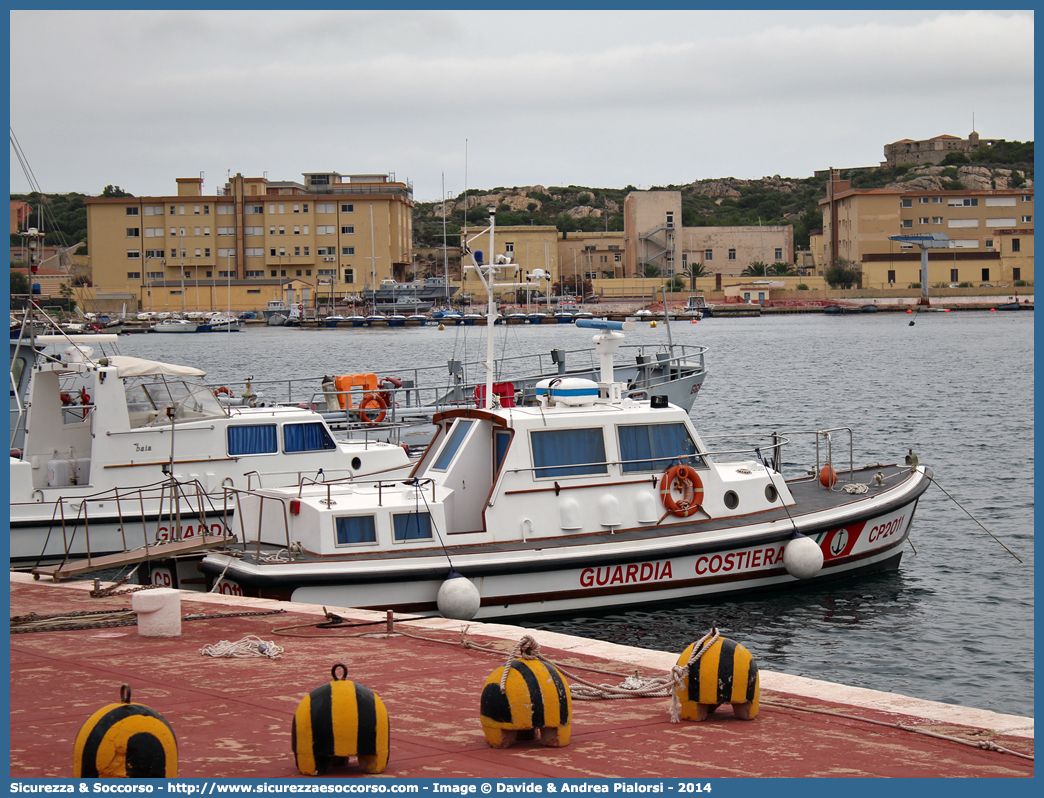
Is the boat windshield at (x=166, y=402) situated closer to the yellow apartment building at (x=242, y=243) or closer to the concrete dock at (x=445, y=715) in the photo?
the concrete dock at (x=445, y=715)

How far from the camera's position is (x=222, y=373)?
65.6m

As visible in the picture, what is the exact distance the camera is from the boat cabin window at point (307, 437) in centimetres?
1942

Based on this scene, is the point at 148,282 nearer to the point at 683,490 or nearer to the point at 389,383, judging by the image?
the point at 389,383

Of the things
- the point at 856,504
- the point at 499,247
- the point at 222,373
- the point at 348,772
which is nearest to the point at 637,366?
the point at 856,504

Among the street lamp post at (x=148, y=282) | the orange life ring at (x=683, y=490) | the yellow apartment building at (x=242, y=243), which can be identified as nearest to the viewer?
the orange life ring at (x=683, y=490)

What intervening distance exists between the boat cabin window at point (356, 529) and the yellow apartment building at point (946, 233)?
136036mm

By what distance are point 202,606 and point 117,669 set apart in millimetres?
2688

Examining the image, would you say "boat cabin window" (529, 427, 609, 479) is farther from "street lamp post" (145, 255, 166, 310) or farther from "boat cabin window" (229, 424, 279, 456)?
"street lamp post" (145, 255, 166, 310)

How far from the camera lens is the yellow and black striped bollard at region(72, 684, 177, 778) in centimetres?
599

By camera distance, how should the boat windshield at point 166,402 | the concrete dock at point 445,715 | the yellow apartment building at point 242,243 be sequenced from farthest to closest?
the yellow apartment building at point 242,243 → the boat windshield at point 166,402 → the concrete dock at point 445,715

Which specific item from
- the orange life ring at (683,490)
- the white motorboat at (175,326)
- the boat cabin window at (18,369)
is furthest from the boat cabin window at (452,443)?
the white motorboat at (175,326)

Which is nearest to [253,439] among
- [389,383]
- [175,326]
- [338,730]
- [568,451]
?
[568,451]

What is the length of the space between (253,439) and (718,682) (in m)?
12.8

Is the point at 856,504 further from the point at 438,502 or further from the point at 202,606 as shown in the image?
the point at 202,606
